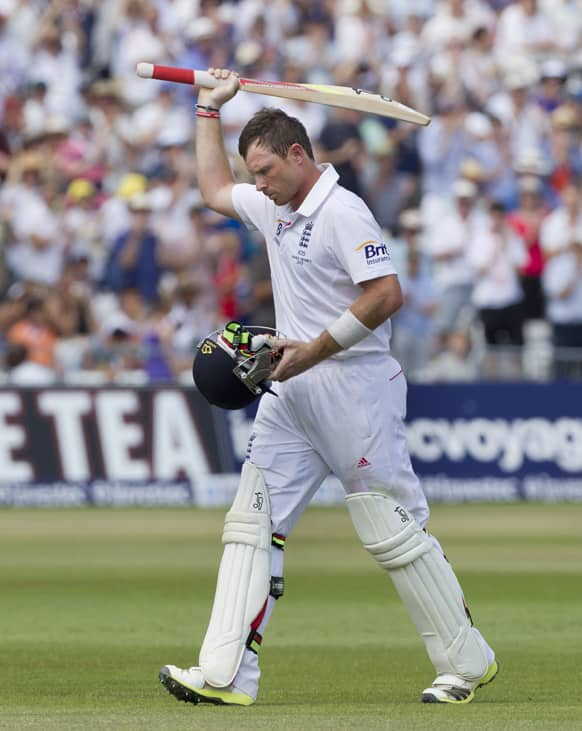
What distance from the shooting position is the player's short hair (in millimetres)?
6258

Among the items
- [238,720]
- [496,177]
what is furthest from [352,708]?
[496,177]

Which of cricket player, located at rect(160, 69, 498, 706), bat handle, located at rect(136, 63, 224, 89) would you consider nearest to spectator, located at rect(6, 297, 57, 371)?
bat handle, located at rect(136, 63, 224, 89)

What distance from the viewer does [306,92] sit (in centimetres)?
669

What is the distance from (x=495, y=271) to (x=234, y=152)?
9.22 feet

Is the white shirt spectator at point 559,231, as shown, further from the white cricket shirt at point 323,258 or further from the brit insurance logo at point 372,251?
the brit insurance logo at point 372,251

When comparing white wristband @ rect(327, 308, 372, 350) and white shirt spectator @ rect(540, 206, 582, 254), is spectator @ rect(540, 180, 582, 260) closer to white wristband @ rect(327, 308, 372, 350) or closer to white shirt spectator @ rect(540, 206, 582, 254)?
white shirt spectator @ rect(540, 206, 582, 254)

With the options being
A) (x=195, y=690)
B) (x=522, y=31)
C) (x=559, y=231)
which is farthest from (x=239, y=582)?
(x=522, y=31)

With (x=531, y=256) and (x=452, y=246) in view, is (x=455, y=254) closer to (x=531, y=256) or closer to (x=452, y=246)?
(x=452, y=246)

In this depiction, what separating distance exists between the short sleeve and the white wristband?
132 mm

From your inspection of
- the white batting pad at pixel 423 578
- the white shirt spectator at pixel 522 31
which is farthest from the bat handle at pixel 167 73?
the white shirt spectator at pixel 522 31

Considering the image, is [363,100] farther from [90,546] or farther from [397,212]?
[397,212]

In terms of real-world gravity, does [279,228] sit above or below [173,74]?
below

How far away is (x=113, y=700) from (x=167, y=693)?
0.29 m

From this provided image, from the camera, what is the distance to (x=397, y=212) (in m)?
18.1
